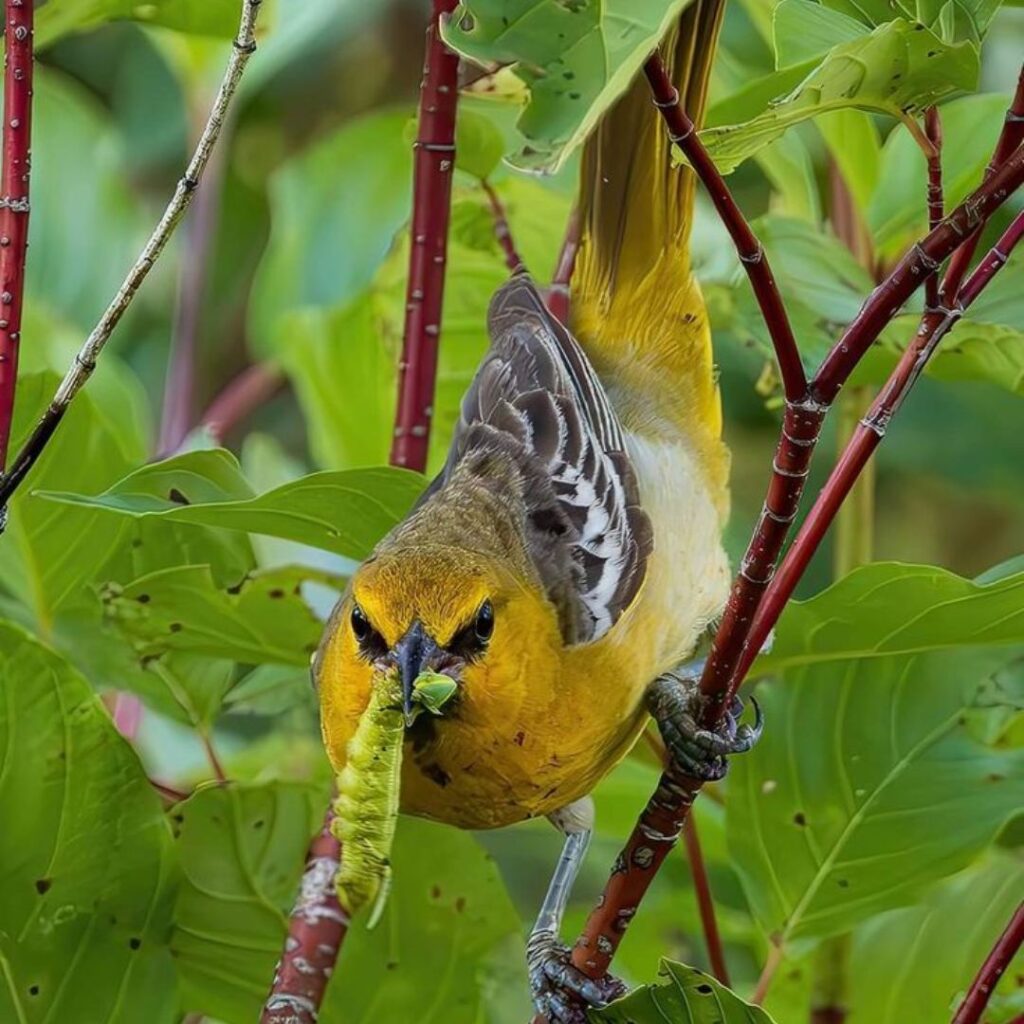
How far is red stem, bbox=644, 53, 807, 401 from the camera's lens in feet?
3.18

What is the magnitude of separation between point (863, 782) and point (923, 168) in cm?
67

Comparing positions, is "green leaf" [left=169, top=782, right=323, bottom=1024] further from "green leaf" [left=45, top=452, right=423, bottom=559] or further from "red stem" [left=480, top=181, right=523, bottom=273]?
"red stem" [left=480, top=181, right=523, bottom=273]

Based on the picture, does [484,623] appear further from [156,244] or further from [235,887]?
[156,244]

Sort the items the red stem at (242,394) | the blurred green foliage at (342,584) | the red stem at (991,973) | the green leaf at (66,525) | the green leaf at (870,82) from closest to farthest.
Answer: the green leaf at (870,82) → the red stem at (991,973) → the blurred green foliage at (342,584) → the green leaf at (66,525) → the red stem at (242,394)

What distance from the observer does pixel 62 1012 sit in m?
1.46

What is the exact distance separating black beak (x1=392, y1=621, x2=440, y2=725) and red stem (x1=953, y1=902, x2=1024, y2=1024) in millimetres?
504

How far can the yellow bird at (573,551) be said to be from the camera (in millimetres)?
1552

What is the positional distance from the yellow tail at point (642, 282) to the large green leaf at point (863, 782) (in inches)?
22.0

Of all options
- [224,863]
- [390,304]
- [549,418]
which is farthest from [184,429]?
[224,863]

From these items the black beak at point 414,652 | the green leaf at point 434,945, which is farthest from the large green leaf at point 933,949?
the black beak at point 414,652

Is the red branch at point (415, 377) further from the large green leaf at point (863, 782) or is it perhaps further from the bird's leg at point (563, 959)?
the large green leaf at point (863, 782)

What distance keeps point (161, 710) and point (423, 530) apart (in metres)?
0.35

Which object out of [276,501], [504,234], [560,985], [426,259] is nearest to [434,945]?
[560,985]

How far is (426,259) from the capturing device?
63.0 inches
